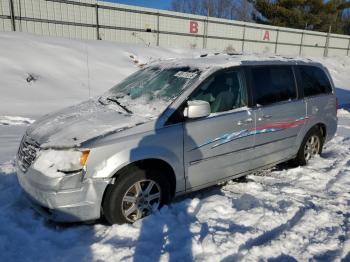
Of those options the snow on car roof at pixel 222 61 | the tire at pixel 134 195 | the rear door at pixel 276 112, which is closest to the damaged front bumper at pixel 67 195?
the tire at pixel 134 195

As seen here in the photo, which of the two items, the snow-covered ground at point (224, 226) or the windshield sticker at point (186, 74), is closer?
the snow-covered ground at point (224, 226)

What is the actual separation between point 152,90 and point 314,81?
9.33 feet

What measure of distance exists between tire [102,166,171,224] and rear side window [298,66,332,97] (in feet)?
9.52

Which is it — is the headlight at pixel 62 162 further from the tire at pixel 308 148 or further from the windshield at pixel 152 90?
the tire at pixel 308 148

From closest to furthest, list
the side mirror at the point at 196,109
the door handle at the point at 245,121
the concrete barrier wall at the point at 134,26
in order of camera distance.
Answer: the side mirror at the point at 196,109, the door handle at the point at 245,121, the concrete barrier wall at the point at 134,26

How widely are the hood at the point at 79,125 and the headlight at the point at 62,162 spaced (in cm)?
8

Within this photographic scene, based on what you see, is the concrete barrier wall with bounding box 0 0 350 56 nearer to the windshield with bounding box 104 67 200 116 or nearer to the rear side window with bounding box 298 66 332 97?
the windshield with bounding box 104 67 200 116

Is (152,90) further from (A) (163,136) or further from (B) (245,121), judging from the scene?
(B) (245,121)

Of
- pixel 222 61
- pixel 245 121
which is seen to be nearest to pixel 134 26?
pixel 222 61

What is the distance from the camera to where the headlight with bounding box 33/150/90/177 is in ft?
10.0

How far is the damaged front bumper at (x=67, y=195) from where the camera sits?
306 cm

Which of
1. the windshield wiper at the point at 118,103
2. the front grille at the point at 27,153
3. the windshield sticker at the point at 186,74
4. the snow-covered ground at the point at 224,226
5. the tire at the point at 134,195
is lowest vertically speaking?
the snow-covered ground at the point at 224,226

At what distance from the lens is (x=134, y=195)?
11.2 ft

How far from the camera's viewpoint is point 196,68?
4086 millimetres
